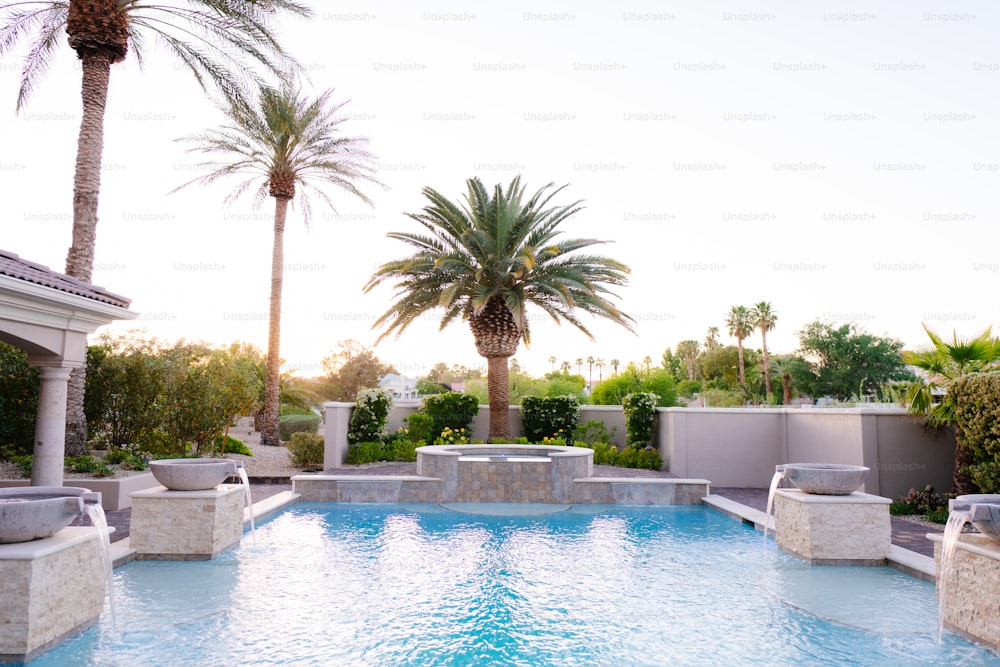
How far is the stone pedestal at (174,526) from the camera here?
676cm

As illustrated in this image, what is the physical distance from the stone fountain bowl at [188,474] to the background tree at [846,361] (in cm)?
3937

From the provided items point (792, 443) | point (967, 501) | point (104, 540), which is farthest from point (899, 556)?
point (104, 540)

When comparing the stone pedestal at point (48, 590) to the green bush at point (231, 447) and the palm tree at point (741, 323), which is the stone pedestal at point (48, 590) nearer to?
the green bush at point (231, 447)

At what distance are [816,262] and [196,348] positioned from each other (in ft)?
55.4

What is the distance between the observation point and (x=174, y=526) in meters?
6.78

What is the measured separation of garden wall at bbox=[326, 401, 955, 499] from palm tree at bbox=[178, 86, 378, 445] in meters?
4.93

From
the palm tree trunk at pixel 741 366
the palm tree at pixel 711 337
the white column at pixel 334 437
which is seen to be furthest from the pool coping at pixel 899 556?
the palm tree at pixel 711 337

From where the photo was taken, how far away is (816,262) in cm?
1719

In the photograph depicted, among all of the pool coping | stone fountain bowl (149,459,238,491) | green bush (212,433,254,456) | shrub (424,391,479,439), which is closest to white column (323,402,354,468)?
green bush (212,433,254,456)

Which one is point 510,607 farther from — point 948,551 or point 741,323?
point 741,323

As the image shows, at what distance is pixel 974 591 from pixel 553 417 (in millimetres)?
12018

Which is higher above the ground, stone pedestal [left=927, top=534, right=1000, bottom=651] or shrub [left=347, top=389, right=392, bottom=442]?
shrub [left=347, top=389, right=392, bottom=442]

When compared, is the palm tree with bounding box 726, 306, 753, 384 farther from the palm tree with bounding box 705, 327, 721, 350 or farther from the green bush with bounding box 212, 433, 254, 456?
the green bush with bounding box 212, 433, 254, 456

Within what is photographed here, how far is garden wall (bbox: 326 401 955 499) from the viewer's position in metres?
10.3
